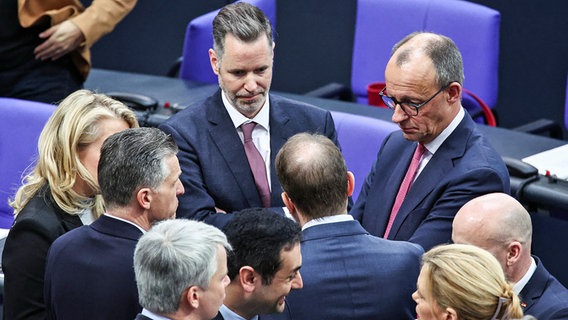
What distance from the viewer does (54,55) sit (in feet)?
17.0

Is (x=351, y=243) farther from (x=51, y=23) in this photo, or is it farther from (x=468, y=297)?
(x=51, y=23)

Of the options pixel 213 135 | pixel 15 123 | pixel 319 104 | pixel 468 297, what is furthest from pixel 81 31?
pixel 468 297

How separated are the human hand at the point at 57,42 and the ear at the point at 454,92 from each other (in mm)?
2298

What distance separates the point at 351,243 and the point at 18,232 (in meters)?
1.03

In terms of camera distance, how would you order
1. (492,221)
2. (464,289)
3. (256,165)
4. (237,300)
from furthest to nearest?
(256,165) < (492,221) < (237,300) < (464,289)

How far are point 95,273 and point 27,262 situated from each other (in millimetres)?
316

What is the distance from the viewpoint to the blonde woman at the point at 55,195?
10.4ft

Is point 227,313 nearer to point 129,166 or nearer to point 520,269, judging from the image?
point 129,166

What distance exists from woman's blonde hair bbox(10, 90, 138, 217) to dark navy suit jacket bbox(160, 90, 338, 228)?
0.34 meters

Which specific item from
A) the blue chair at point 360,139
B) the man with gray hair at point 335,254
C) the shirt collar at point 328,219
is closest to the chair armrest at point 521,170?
the blue chair at point 360,139

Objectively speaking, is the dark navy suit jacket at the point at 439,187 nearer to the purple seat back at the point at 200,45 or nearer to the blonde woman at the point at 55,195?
the blonde woman at the point at 55,195

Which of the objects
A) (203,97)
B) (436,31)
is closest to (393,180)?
(203,97)

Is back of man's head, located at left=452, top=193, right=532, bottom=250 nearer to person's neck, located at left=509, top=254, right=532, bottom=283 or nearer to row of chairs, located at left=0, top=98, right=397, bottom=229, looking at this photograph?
person's neck, located at left=509, top=254, right=532, bottom=283

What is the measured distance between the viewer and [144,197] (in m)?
3.05
